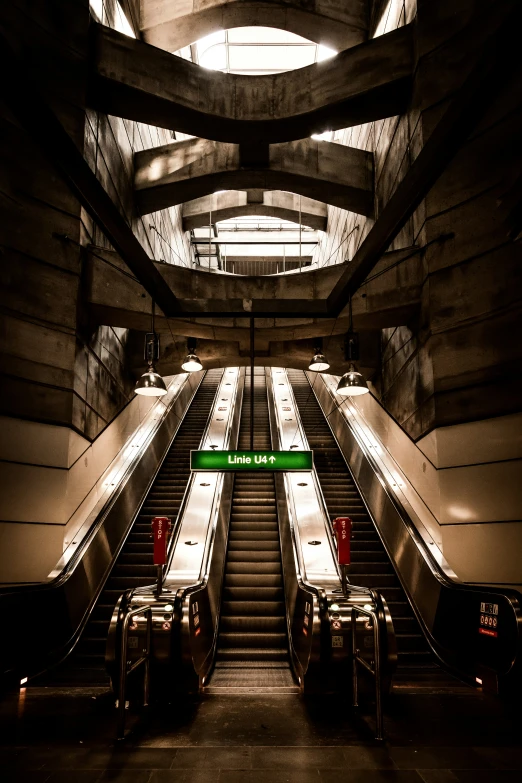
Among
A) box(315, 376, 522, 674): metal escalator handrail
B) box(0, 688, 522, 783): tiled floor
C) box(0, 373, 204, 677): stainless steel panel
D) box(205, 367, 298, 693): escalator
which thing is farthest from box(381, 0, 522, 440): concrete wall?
box(0, 373, 204, 677): stainless steel panel

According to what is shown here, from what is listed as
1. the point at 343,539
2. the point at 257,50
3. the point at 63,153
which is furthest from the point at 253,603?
the point at 257,50

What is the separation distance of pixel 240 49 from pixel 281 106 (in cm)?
755

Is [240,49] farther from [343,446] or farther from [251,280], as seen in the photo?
[343,446]

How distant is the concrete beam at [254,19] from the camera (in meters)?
11.3

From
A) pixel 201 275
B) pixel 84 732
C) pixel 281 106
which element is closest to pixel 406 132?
pixel 281 106

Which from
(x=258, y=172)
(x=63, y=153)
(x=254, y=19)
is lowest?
(x=63, y=153)

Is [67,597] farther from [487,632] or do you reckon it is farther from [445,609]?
[487,632]

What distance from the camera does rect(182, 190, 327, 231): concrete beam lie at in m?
16.9

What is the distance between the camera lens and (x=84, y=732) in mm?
4641

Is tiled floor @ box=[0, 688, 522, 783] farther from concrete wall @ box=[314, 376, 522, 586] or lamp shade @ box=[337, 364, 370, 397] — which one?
lamp shade @ box=[337, 364, 370, 397]

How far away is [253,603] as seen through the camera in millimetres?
8391

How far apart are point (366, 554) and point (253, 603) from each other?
2.12 m

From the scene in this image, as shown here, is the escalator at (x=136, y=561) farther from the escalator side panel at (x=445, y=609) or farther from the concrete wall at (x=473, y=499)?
the concrete wall at (x=473, y=499)

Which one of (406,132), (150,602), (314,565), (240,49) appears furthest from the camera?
(240,49)
